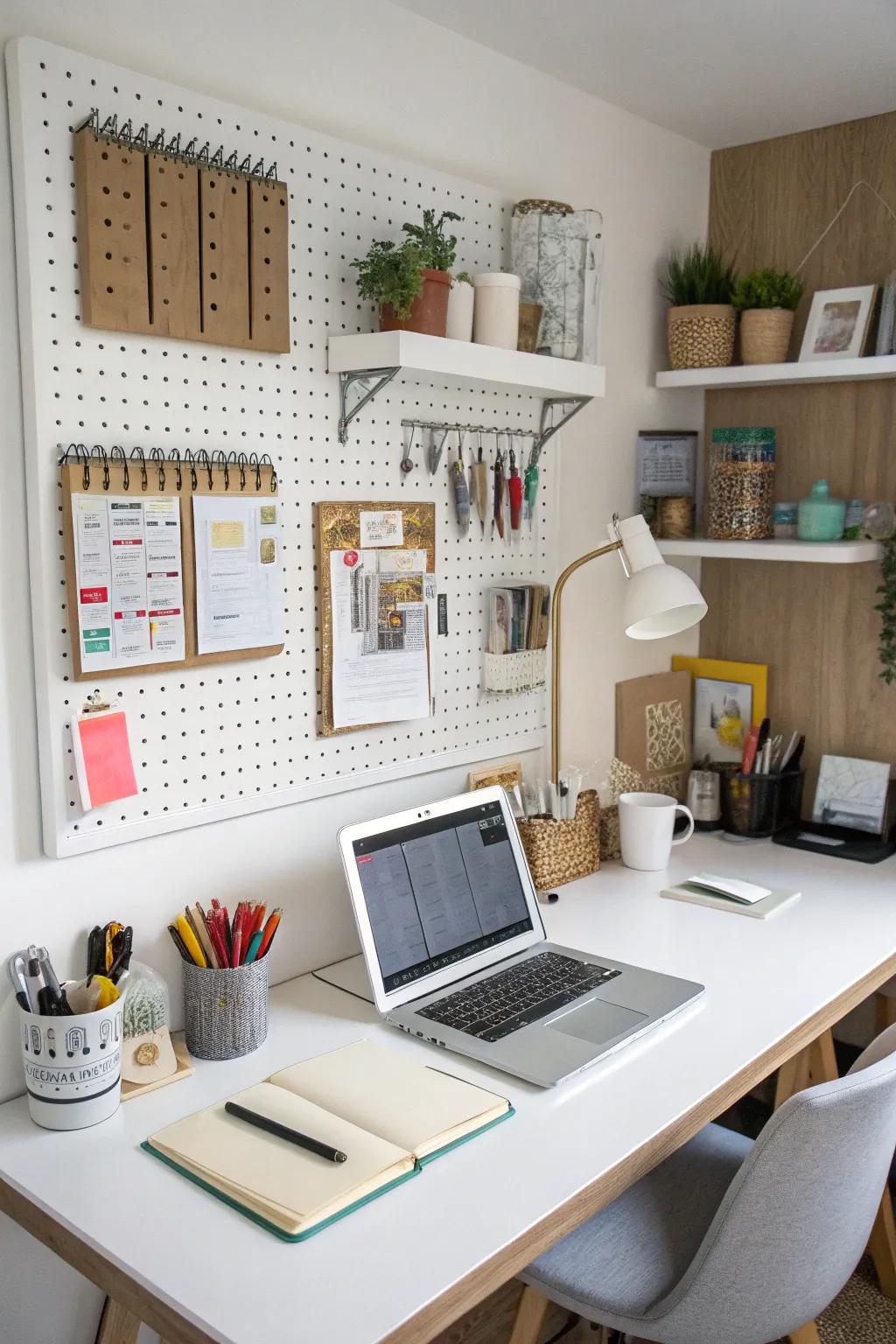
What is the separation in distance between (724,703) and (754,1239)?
56.6 inches

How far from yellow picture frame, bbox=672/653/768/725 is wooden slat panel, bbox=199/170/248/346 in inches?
55.5

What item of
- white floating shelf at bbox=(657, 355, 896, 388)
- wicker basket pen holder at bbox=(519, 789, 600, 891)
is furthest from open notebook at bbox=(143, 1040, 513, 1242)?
white floating shelf at bbox=(657, 355, 896, 388)

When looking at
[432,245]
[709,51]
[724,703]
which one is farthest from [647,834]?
[709,51]

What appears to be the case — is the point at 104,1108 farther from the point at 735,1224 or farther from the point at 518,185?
the point at 518,185

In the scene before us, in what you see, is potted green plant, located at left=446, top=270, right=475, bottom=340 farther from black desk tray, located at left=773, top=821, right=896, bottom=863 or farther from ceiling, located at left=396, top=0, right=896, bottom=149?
black desk tray, located at left=773, top=821, right=896, bottom=863

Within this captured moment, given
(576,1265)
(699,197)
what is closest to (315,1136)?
(576,1265)

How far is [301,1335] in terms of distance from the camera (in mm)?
967

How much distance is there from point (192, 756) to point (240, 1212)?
2.00 feet

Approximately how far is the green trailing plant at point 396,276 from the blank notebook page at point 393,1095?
40.0 inches

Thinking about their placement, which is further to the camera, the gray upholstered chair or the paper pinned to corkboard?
the paper pinned to corkboard

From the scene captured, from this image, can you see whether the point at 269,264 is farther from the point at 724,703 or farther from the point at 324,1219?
the point at 724,703

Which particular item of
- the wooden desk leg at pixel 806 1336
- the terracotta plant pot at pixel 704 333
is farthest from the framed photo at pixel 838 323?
the wooden desk leg at pixel 806 1336

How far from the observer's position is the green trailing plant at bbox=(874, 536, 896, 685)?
2244 mm

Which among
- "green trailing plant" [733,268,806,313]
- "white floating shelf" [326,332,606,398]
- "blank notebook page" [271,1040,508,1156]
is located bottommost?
"blank notebook page" [271,1040,508,1156]
